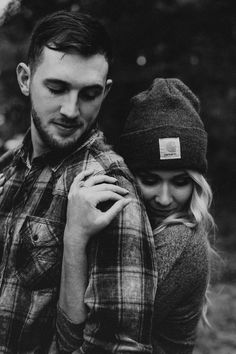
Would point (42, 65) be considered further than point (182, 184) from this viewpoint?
No

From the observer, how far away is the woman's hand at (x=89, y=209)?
1896 mm

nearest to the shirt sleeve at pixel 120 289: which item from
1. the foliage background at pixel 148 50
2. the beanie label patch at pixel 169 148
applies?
the beanie label patch at pixel 169 148

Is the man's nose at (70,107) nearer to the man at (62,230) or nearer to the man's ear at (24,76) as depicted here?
the man at (62,230)

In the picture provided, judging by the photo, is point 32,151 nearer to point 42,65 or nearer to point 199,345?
point 42,65

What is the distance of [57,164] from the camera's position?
2.23 metres

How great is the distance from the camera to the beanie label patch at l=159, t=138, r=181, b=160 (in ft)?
7.86

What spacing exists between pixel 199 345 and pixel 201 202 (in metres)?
2.79

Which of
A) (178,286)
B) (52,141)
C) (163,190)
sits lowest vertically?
(178,286)

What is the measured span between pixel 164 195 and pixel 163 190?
0.08 ft

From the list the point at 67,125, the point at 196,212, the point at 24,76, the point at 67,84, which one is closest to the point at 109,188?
the point at 67,125

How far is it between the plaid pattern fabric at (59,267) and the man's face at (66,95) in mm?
87

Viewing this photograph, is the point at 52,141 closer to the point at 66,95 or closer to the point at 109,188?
the point at 66,95

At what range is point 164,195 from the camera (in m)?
2.46

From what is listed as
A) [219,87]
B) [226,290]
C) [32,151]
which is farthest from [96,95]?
[226,290]
